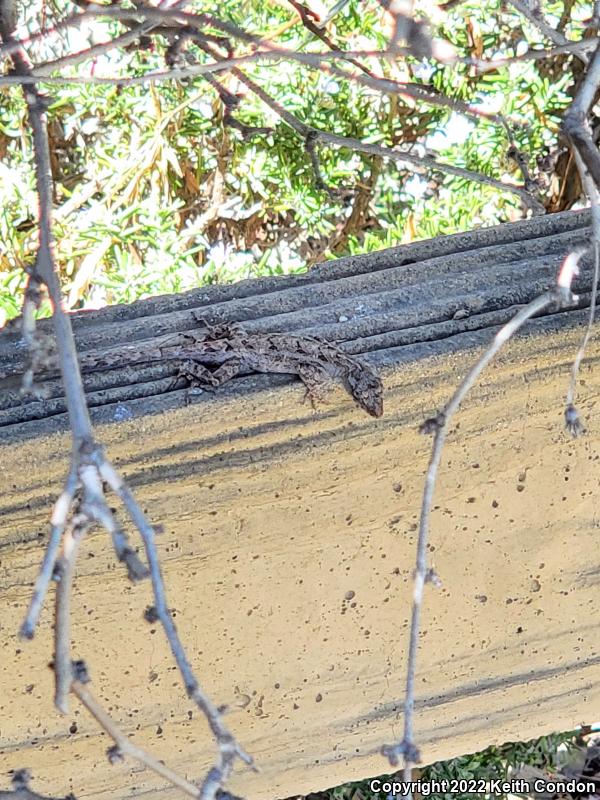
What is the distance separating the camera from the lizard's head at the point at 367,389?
1485 millimetres

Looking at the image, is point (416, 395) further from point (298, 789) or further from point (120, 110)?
point (120, 110)

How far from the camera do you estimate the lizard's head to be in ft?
4.87

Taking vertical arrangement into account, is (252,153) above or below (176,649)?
above

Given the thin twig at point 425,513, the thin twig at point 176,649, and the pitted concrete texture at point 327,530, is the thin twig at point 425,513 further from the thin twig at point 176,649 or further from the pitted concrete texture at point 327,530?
the pitted concrete texture at point 327,530

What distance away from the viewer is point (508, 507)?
1.79m

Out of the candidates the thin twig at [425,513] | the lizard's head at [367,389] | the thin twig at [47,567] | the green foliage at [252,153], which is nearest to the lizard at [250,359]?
the lizard's head at [367,389]

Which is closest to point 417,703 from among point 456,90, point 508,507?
point 508,507

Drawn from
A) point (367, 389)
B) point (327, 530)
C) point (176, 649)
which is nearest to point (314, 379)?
point (367, 389)

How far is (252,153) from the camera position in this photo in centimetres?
360

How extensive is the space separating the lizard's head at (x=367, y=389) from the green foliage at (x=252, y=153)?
171 cm

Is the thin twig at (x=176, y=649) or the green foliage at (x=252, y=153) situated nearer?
the thin twig at (x=176, y=649)

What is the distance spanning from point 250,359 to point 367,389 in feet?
0.65

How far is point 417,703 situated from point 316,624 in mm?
326

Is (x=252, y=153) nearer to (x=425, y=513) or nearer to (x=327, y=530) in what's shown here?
(x=327, y=530)
